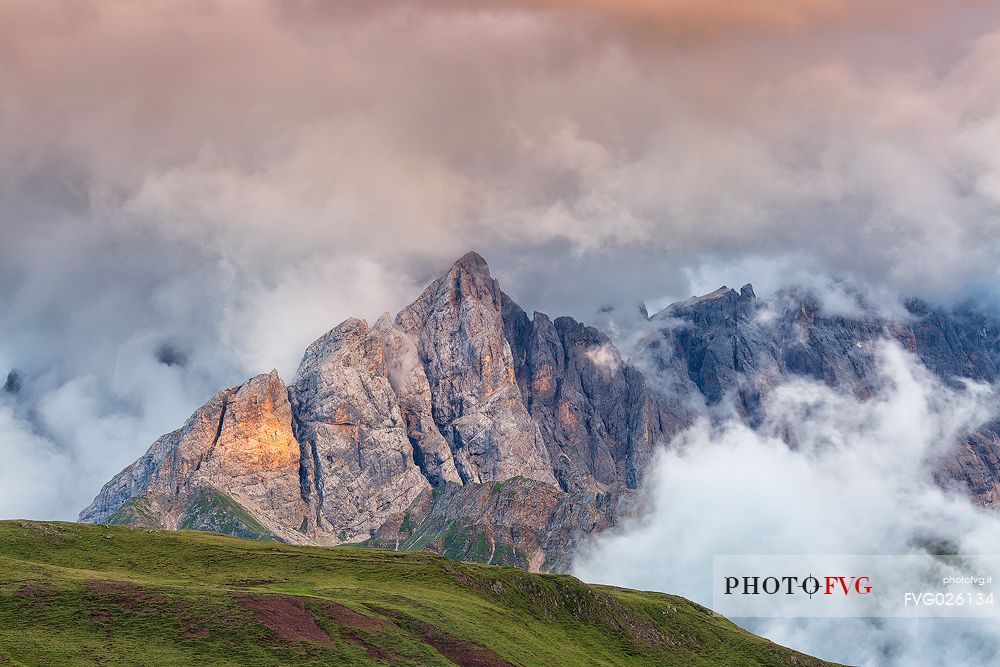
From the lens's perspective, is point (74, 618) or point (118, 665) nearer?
point (118, 665)

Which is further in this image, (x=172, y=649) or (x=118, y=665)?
(x=172, y=649)

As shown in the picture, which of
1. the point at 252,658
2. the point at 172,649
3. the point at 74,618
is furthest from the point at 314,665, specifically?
the point at 74,618

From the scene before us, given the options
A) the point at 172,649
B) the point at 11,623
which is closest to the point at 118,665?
the point at 172,649

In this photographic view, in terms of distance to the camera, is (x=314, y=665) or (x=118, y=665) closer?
(x=118, y=665)

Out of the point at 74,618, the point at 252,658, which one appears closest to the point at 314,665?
the point at 252,658

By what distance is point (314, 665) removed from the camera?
199 m

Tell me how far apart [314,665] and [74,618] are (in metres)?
43.9

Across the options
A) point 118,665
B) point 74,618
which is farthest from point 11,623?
point 118,665

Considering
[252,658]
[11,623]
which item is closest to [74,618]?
[11,623]

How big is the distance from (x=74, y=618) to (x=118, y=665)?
73.5 ft

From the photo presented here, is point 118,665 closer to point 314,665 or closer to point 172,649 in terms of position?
point 172,649

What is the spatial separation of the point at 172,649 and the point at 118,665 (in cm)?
1284

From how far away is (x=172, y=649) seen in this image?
7579 inches

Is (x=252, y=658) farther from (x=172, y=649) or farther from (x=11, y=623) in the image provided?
(x=11, y=623)
